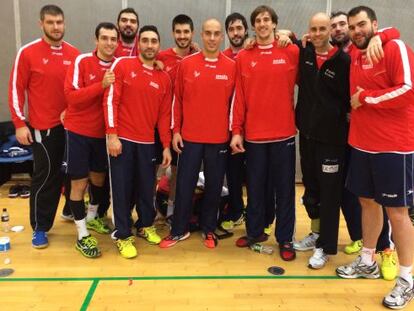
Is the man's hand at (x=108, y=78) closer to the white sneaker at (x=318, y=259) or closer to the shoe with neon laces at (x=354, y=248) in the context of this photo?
the white sneaker at (x=318, y=259)

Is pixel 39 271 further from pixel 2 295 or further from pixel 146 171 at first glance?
pixel 146 171

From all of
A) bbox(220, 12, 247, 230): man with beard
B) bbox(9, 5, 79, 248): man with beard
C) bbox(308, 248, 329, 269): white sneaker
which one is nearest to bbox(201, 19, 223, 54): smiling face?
bbox(220, 12, 247, 230): man with beard

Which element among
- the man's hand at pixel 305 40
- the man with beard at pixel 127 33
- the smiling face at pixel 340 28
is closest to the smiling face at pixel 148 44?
the man with beard at pixel 127 33

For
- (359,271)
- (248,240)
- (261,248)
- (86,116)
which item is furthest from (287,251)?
(86,116)

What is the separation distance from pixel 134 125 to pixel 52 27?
99 centimetres

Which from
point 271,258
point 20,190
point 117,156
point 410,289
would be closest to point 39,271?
point 117,156

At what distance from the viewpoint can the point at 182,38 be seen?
336 cm

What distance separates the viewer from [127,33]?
3498 millimetres

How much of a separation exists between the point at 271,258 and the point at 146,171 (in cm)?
122

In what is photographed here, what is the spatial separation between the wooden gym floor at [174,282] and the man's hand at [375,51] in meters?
1.54

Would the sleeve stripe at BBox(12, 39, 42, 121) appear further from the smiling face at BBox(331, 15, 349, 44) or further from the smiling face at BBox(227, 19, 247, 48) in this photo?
the smiling face at BBox(331, 15, 349, 44)

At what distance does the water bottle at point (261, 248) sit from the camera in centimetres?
322

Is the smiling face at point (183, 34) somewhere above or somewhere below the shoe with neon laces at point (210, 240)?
above

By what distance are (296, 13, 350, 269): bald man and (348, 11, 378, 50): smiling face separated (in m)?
0.22
